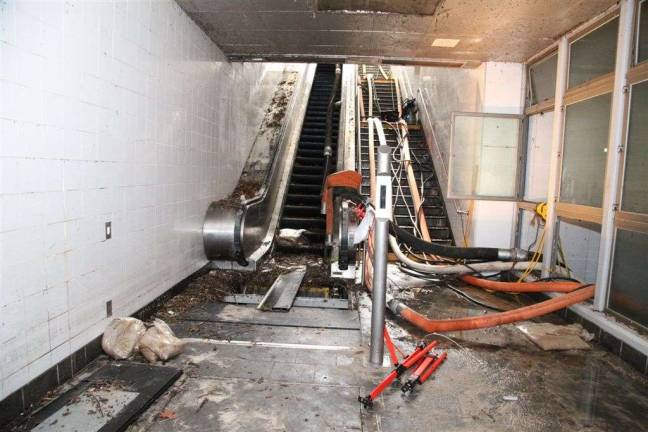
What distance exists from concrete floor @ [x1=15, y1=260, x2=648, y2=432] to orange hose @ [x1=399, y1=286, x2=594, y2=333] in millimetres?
113

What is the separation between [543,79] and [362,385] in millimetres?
4614

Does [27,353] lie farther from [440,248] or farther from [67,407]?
[440,248]

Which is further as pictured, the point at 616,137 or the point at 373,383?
the point at 616,137

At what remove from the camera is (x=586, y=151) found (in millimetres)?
4133

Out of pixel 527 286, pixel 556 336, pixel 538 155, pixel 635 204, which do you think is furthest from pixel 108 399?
pixel 538 155

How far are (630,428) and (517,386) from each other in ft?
2.06

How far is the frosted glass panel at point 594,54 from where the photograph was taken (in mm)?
3760

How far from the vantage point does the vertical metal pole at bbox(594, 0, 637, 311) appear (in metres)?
3.39

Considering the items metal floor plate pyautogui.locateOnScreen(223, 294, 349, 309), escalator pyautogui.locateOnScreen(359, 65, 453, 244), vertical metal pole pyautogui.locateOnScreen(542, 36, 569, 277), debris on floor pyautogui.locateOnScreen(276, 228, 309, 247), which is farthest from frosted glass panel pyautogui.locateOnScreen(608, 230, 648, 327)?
debris on floor pyautogui.locateOnScreen(276, 228, 309, 247)

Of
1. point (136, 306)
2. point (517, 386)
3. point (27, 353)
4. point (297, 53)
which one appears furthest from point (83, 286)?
point (297, 53)

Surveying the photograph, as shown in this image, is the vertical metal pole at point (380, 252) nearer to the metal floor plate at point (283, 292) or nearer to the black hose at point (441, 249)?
the metal floor plate at point (283, 292)

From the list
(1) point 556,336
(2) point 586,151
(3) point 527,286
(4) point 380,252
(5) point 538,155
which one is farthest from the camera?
(5) point 538,155

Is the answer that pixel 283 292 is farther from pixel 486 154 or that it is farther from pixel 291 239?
pixel 486 154

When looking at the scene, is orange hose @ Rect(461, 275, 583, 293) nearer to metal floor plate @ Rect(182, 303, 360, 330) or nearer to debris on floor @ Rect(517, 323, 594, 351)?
debris on floor @ Rect(517, 323, 594, 351)
